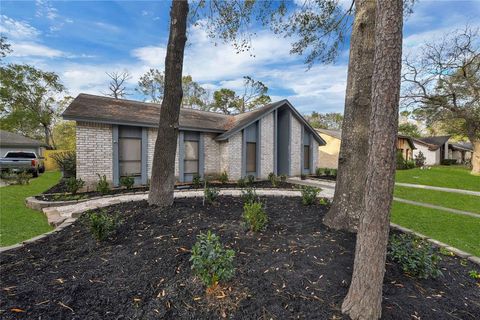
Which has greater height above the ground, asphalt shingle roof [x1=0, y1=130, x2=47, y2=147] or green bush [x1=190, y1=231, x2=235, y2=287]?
asphalt shingle roof [x1=0, y1=130, x2=47, y2=147]

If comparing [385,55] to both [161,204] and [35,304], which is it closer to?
[35,304]

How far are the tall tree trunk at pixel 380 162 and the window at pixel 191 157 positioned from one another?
9.84 m

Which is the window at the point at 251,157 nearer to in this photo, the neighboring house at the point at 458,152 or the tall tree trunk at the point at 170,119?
the tall tree trunk at the point at 170,119

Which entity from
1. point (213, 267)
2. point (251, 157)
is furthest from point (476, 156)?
point (213, 267)

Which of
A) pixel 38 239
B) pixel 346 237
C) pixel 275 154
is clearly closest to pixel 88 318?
pixel 38 239

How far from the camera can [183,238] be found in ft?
10.6

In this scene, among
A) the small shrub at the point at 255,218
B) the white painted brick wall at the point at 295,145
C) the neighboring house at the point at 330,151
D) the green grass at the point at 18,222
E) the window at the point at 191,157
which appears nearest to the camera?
the small shrub at the point at 255,218

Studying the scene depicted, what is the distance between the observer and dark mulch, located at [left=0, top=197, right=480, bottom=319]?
1.96 meters

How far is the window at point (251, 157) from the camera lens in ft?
40.2

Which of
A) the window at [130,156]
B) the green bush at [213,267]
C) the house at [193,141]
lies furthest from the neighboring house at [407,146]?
the green bush at [213,267]

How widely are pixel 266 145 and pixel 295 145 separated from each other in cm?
212

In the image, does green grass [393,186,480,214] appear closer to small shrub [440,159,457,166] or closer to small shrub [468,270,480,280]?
small shrub [468,270,480,280]

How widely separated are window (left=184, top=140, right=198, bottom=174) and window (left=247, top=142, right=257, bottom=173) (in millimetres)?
2850

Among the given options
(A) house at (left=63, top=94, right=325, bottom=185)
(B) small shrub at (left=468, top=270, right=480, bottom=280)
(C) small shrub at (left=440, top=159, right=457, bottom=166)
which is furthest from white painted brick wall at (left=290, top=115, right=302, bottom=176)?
(C) small shrub at (left=440, top=159, right=457, bottom=166)
